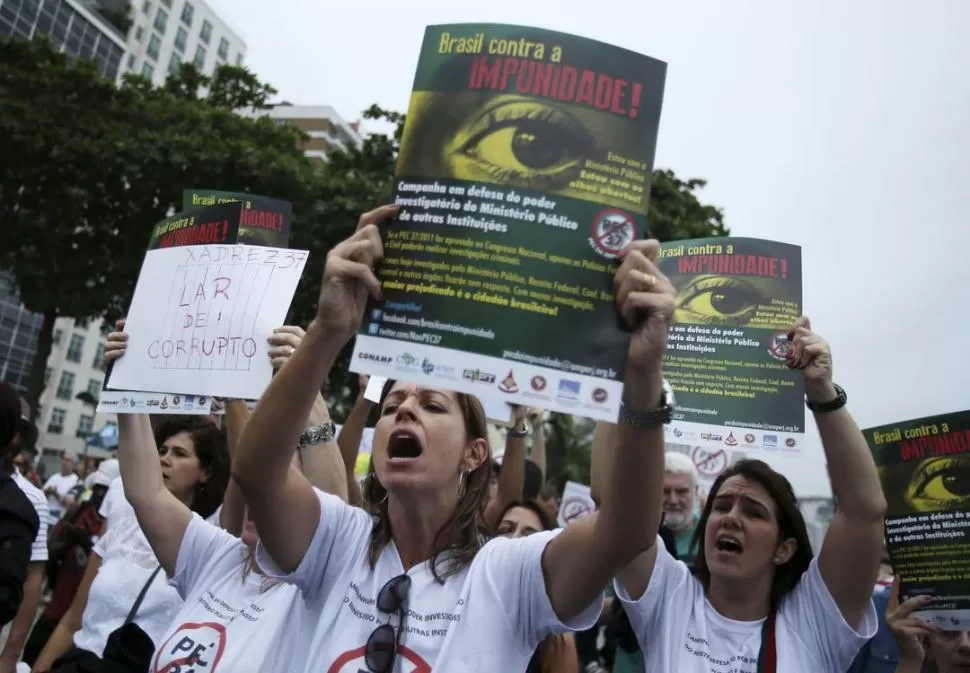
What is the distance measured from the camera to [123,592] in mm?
3617

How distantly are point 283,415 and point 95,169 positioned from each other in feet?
59.4

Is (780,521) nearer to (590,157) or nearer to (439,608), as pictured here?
(439,608)

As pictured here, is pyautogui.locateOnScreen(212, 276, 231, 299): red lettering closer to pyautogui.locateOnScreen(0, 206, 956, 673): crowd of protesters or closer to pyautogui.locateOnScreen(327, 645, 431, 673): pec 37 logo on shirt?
pyautogui.locateOnScreen(0, 206, 956, 673): crowd of protesters

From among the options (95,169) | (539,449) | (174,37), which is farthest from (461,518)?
(174,37)

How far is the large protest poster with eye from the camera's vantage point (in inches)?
124

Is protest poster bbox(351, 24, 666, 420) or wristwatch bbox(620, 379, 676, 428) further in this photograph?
wristwatch bbox(620, 379, 676, 428)

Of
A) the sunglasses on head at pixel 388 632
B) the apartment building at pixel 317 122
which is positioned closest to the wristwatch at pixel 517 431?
the sunglasses on head at pixel 388 632

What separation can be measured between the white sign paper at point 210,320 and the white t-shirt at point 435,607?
2.58 feet

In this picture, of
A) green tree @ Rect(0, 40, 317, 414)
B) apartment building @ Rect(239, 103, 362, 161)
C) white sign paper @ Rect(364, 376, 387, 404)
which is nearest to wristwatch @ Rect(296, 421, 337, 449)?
white sign paper @ Rect(364, 376, 387, 404)

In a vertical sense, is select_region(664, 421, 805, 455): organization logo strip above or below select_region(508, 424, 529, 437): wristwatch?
below

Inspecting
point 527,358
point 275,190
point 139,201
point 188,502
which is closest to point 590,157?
point 527,358

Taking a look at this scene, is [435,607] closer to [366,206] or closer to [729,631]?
[729,631]

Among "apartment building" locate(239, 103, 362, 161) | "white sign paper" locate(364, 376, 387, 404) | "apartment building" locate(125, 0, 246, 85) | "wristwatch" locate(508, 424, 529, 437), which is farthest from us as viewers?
"apartment building" locate(239, 103, 362, 161)

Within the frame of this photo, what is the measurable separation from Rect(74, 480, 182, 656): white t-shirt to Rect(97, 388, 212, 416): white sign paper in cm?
77
